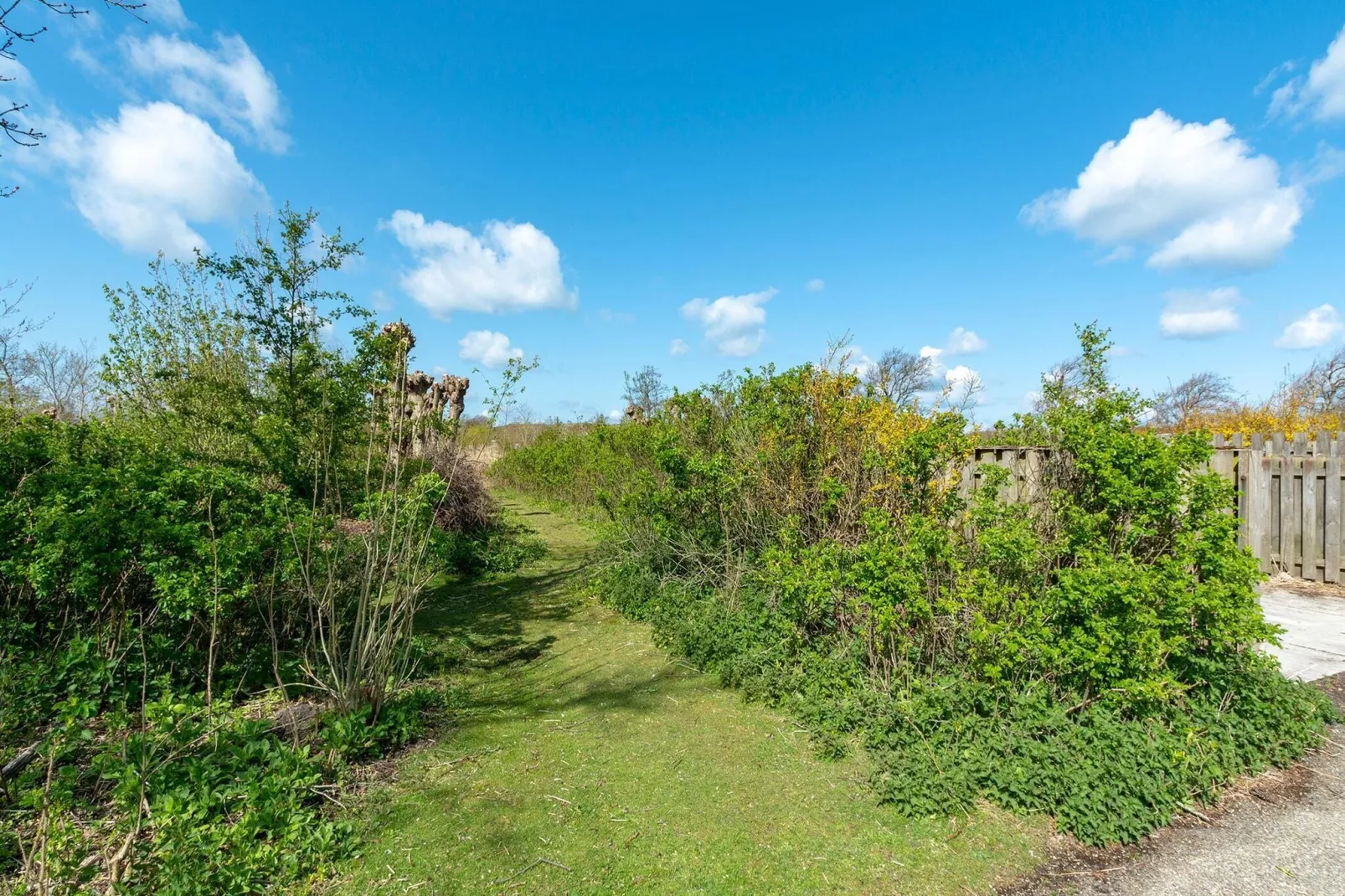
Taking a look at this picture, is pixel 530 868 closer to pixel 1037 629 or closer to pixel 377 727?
pixel 377 727

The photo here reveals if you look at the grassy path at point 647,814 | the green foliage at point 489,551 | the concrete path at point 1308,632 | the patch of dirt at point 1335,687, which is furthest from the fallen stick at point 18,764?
the patch of dirt at point 1335,687

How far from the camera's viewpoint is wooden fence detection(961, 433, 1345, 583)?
7.05 m

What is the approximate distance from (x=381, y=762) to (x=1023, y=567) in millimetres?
3859

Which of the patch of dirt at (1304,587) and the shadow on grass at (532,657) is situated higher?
the patch of dirt at (1304,587)

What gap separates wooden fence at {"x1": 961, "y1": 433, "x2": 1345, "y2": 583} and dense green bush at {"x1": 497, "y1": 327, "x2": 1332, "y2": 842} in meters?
4.61

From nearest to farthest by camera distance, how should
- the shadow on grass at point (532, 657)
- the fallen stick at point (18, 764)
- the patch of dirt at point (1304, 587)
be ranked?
1. the fallen stick at point (18, 764)
2. the shadow on grass at point (532, 657)
3. the patch of dirt at point (1304, 587)

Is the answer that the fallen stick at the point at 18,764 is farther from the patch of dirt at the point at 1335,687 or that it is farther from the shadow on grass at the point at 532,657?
the patch of dirt at the point at 1335,687

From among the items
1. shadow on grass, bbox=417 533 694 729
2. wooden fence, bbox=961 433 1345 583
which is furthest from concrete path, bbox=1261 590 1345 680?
shadow on grass, bbox=417 533 694 729

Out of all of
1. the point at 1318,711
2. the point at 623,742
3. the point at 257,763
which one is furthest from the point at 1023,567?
the point at 257,763

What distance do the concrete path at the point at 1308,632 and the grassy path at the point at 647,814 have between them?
115 inches

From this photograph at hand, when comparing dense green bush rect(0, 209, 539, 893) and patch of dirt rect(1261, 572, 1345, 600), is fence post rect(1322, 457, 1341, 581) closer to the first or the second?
patch of dirt rect(1261, 572, 1345, 600)

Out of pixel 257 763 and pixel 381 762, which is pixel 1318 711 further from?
pixel 257 763

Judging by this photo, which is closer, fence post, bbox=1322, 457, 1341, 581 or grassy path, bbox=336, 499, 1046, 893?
grassy path, bbox=336, 499, 1046, 893

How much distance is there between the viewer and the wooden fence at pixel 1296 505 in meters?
7.05
